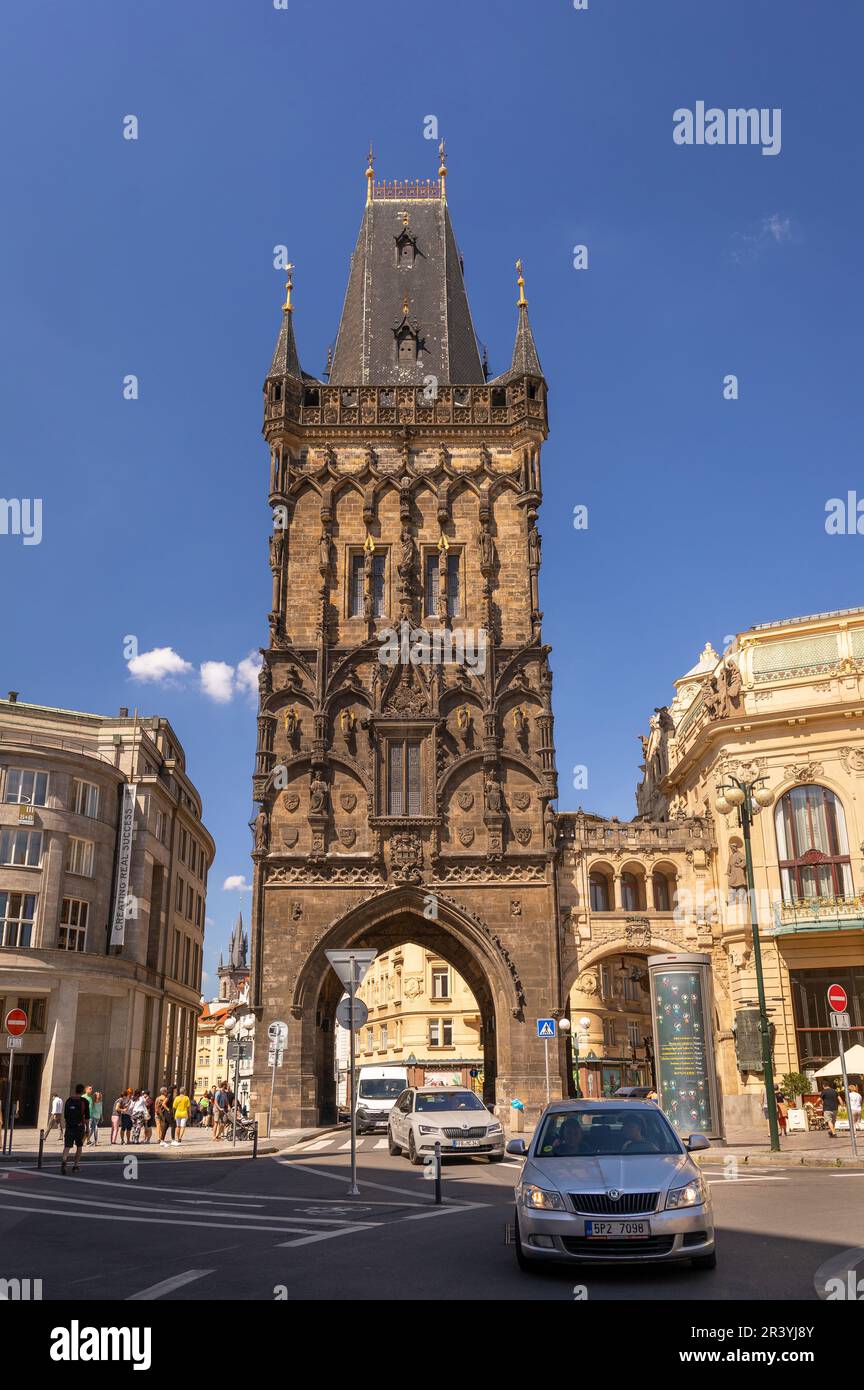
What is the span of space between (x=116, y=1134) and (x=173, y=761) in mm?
21068

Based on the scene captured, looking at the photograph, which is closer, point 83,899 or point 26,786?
point 26,786

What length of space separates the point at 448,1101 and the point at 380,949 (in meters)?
13.3

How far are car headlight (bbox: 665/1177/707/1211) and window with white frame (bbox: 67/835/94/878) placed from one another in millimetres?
35071

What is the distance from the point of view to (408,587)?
40156mm

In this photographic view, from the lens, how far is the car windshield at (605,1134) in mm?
9797

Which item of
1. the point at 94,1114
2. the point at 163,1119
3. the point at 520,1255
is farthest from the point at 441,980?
the point at 520,1255

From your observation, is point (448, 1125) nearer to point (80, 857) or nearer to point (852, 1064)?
point (852, 1064)

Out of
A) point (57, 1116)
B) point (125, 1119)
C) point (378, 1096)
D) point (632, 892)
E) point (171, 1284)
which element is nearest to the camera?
point (171, 1284)

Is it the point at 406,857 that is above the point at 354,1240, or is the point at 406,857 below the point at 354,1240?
above

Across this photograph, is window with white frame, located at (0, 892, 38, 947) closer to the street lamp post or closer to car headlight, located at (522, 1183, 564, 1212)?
the street lamp post

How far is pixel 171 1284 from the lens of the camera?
8586mm

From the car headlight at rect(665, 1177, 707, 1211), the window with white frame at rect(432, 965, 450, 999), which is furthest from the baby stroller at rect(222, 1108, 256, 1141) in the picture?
the window with white frame at rect(432, 965, 450, 999)

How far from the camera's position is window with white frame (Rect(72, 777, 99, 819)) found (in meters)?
41.6
